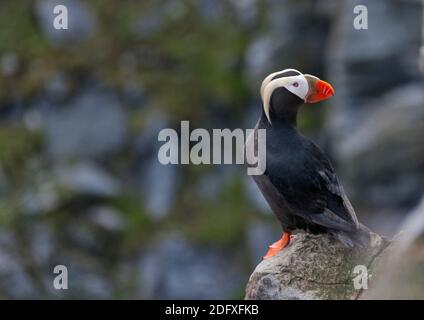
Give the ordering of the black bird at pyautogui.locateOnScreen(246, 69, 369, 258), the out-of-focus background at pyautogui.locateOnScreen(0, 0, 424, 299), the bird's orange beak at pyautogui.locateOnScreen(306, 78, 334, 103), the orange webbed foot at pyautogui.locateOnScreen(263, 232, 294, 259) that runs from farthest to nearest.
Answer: the out-of-focus background at pyautogui.locateOnScreen(0, 0, 424, 299) → the orange webbed foot at pyautogui.locateOnScreen(263, 232, 294, 259) → the black bird at pyautogui.locateOnScreen(246, 69, 369, 258) → the bird's orange beak at pyautogui.locateOnScreen(306, 78, 334, 103)

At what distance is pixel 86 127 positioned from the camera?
18.3m

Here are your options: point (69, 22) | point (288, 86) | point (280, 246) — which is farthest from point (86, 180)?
point (288, 86)

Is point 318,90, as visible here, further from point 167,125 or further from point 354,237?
point 167,125

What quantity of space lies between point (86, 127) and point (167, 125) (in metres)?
1.53

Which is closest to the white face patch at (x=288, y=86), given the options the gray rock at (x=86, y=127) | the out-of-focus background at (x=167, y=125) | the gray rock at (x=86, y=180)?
the out-of-focus background at (x=167, y=125)

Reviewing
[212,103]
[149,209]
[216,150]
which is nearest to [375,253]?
[216,150]

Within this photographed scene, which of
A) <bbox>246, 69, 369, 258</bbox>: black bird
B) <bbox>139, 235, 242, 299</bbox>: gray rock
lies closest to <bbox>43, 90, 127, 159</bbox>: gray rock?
<bbox>139, 235, 242, 299</bbox>: gray rock

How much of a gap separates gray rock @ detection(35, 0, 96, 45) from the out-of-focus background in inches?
1.3

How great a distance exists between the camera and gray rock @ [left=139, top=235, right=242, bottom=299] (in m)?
16.0

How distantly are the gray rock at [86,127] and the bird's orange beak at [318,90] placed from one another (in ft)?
39.6

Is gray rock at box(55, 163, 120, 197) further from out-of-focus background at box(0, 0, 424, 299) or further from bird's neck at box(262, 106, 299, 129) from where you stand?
bird's neck at box(262, 106, 299, 129)

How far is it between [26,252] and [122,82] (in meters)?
4.53

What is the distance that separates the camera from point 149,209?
17.7 meters
